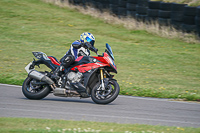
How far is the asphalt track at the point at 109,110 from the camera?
652cm

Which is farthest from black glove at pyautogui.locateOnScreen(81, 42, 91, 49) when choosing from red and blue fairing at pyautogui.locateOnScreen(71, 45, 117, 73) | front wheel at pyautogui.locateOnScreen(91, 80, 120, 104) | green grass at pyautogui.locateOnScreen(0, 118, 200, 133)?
green grass at pyautogui.locateOnScreen(0, 118, 200, 133)

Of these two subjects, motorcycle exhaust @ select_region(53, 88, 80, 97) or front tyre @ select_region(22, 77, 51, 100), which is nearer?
motorcycle exhaust @ select_region(53, 88, 80, 97)

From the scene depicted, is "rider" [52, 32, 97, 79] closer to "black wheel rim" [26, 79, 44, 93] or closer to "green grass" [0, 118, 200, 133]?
"black wheel rim" [26, 79, 44, 93]

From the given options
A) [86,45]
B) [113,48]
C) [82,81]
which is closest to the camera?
[86,45]

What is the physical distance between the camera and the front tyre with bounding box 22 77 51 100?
7922 millimetres

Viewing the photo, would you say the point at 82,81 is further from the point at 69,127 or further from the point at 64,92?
the point at 69,127

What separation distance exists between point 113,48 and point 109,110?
33.0 ft

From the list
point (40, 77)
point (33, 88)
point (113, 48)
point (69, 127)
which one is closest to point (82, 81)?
point (40, 77)

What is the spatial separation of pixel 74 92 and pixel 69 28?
14043mm

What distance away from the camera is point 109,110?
7273 millimetres

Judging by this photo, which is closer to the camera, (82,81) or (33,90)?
(82,81)

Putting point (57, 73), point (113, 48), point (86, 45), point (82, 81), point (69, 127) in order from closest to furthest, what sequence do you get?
point (69, 127) → point (86, 45) → point (82, 81) → point (57, 73) → point (113, 48)

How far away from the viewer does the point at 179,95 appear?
938 cm

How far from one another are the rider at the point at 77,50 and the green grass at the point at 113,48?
7.37 feet
